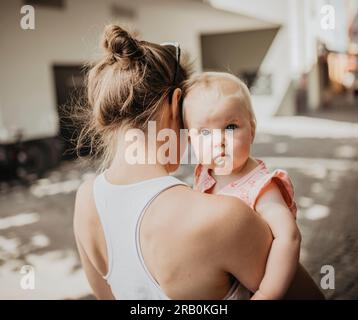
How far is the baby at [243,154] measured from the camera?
37.7 inches

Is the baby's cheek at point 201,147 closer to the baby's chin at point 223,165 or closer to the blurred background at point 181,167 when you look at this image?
the baby's chin at point 223,165

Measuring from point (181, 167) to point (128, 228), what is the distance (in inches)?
252

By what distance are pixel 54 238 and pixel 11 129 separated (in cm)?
320

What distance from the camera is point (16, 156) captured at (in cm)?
654

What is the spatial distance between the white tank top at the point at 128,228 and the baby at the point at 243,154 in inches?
4.0

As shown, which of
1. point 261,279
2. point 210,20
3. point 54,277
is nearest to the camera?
point 261,279

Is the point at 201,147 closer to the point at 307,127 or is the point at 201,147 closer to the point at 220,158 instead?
the point at 220,158

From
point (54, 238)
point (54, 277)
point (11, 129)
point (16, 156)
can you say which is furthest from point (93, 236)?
point (11, 129)

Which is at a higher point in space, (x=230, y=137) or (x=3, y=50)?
(x=3, y=50)

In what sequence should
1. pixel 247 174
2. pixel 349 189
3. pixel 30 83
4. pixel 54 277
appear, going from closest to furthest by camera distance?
pixel 247 174, pixel 54 277, pixel 349 189, pixel 30 83

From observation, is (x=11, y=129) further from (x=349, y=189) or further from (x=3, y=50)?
(x=349, y=189)

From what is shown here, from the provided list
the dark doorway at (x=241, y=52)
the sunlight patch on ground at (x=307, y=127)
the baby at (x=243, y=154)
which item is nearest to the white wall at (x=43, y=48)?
the sunlight patch on ground at (x=307, y=127)

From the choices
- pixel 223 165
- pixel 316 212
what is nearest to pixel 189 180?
pixel 316 212

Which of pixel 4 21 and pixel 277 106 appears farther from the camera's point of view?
pixel 277 106
